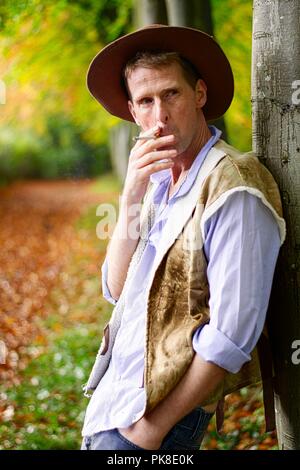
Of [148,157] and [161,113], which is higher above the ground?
[161,113]

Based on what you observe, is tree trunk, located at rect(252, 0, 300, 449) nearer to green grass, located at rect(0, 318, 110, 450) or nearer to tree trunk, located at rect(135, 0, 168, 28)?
green grass, located at rect(0, 318, 110, 450)

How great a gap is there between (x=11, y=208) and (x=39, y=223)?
2.44 metres

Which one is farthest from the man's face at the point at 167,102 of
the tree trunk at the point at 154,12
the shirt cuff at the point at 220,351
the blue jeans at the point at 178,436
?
the tree trunk at the point at 154,12

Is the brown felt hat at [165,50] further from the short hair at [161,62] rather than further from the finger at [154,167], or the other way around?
the finger at [154,167]

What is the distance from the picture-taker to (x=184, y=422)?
2.17 m

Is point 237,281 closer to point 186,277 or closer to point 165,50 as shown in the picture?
point 186,277

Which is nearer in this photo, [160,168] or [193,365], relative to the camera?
[193,365]

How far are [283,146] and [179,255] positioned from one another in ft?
1.99

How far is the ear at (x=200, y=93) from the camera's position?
240 cm

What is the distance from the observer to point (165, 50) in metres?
2.32

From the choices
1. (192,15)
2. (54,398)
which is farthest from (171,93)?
(54,398)
